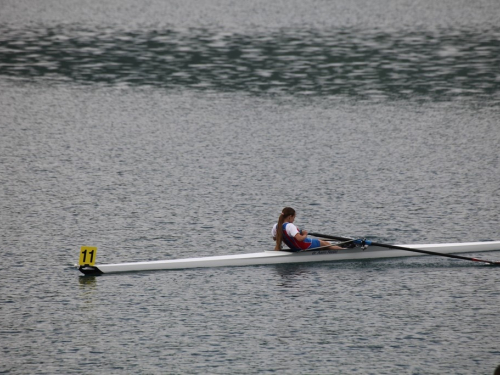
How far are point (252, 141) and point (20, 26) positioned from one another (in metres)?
31.5

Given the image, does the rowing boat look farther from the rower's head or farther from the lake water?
the rower's head

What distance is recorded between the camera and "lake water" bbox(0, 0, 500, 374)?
1719cm

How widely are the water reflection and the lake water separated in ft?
0.73

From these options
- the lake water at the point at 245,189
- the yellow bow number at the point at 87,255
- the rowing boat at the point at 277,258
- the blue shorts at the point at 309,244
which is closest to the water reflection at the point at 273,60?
the lake water at the point at 245,189

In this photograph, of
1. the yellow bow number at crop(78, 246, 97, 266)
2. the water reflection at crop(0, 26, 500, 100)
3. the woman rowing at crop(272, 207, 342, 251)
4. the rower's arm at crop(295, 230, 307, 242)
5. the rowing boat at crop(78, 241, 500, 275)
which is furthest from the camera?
the water reflection at crop(0, 26, 500, 100)

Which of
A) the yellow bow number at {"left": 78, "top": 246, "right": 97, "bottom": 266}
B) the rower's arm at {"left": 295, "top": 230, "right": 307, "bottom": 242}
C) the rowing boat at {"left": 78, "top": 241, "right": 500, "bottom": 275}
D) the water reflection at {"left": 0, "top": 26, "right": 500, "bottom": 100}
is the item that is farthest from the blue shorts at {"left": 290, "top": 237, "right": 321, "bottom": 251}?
the water reflection at {"left": 0, "top": 26, "right": 500, "bottom": 100}

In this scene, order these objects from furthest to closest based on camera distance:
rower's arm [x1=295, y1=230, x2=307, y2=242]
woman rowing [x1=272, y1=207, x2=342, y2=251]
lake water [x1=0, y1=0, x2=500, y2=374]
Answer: woman rowing [x1=272, y1=207, x2=342, y2=251] → rower's arm [x1=295, y1=230, x2=307, y2=242] → lake water [x1=0, y1=0, x2=500, y2=374]

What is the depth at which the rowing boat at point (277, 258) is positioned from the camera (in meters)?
20.7

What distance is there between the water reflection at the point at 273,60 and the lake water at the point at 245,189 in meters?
0.22

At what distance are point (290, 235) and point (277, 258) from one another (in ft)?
2.04

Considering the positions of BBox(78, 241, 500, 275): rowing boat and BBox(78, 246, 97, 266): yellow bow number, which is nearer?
BBox(78, 246, 97, 266): yellow bow number

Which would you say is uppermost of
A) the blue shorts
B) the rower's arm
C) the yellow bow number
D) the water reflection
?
the water reflection

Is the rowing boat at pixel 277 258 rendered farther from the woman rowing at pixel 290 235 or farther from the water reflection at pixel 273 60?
the water reflection at pixel 273 60

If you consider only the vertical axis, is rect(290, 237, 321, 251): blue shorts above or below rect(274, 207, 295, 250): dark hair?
below
